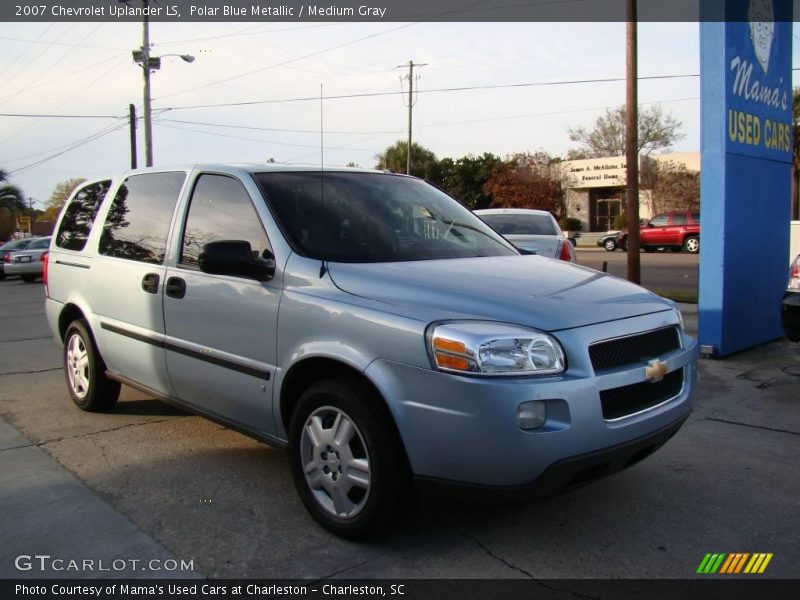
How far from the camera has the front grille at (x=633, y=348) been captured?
9.91 ft

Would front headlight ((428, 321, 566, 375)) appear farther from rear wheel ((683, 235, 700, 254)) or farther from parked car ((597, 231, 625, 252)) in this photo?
parked car ((597, 231, 625, 252))

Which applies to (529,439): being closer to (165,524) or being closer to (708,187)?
(165,524)

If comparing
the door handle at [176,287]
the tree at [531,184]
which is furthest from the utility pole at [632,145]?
the tree at [531,184]

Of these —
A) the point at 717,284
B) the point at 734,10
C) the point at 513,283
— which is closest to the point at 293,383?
the point at 513,283

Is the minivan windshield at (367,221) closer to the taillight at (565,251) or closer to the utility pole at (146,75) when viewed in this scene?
the taillight at (565,251)

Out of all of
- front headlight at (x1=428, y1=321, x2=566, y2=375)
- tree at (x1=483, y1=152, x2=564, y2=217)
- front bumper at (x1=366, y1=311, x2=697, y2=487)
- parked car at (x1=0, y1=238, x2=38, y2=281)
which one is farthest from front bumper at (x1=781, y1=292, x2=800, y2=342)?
tree at (x1=483, y1=152, x2=564, y2=217)

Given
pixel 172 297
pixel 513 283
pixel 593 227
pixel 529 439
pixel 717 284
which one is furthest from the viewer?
pixel 593 227

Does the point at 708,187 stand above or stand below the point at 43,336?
above

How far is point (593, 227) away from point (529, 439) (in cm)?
4549

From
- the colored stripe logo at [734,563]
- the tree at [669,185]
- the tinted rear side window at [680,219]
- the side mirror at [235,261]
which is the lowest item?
the colored stripe logo at [734,563]

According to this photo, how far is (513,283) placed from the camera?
3395 millimetres

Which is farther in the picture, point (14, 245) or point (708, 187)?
point (14, 245)

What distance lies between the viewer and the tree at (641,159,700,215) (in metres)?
39.3

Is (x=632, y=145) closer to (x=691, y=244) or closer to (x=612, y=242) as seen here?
(x=691, y=244)
